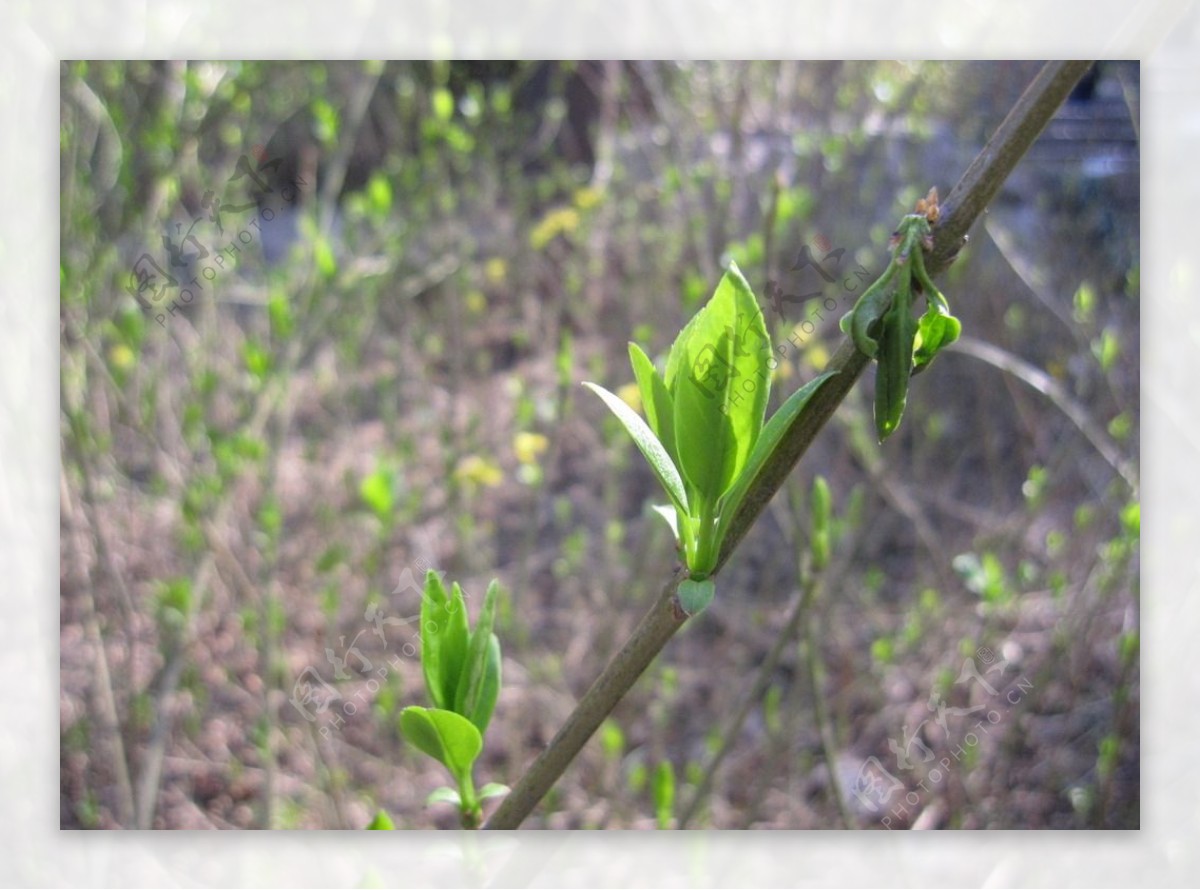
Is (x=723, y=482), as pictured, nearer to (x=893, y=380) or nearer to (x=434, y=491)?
(x=893, y=380)

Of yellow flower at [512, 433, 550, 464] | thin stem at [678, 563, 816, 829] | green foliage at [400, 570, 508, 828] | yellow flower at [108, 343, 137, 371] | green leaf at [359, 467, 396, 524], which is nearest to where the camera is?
green foliage at [400, 570, 508, 828]

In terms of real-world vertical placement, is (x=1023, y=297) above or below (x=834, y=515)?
above

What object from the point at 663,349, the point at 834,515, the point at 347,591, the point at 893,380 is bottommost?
the point at 347,591

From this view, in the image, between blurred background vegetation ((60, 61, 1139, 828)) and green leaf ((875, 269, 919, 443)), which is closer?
green leaf ((875, 269, 919, 443))

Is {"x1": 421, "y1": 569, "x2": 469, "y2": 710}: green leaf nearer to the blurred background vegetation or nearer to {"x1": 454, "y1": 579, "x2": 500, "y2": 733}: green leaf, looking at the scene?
{"x1": 454, "y1": 579, "x2": 500, "y2": 733}: green leaf

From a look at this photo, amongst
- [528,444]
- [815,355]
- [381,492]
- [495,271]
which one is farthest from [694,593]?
[495,271]

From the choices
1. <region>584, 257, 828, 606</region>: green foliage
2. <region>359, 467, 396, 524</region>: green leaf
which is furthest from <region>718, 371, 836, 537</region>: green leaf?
<region>359, 467, 396, 524</region>: green leaf

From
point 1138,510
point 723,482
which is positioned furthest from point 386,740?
point 723,482
